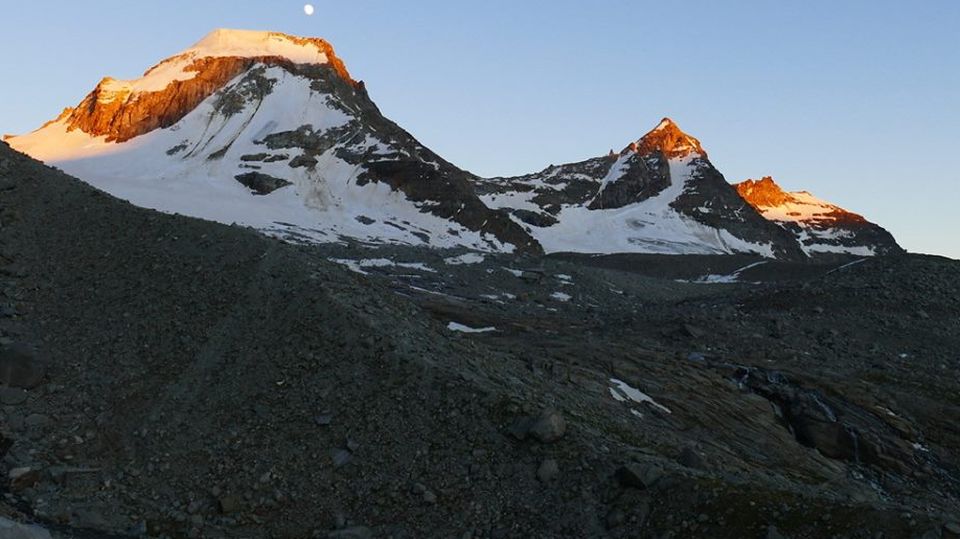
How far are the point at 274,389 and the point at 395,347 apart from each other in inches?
116

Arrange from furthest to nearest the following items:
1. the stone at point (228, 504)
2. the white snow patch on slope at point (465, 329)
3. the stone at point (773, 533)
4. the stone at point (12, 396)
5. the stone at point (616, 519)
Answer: the white snow patch on slope at point (465, 329)
the stone at point (12, 396)
the stone at point (228, 504)
the stone at point (616, 519)
the stone at point (773, 533)

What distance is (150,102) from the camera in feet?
515

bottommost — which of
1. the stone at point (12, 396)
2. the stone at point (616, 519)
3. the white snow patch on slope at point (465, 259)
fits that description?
the stone at point (12, 396)

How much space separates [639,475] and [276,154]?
13791 cm

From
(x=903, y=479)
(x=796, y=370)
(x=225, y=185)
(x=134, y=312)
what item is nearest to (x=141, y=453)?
(x=134, y=312)

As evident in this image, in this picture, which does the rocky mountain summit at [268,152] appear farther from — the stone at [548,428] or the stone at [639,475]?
the stone at [639,475]

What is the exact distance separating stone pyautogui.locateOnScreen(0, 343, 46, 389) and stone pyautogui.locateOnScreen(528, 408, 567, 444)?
37.4 ft

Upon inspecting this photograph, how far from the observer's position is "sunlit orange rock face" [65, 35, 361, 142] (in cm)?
15438

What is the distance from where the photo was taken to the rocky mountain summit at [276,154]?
12381 centimetres

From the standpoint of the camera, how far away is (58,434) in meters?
15.4

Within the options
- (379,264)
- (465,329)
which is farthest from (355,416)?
(379,264)

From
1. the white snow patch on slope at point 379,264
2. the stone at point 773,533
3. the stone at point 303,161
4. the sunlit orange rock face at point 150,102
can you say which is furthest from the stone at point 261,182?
the stone at point 773,533

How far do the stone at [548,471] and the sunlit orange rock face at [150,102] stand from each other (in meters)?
156

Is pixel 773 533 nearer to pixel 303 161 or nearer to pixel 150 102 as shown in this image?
pixel 303 161
